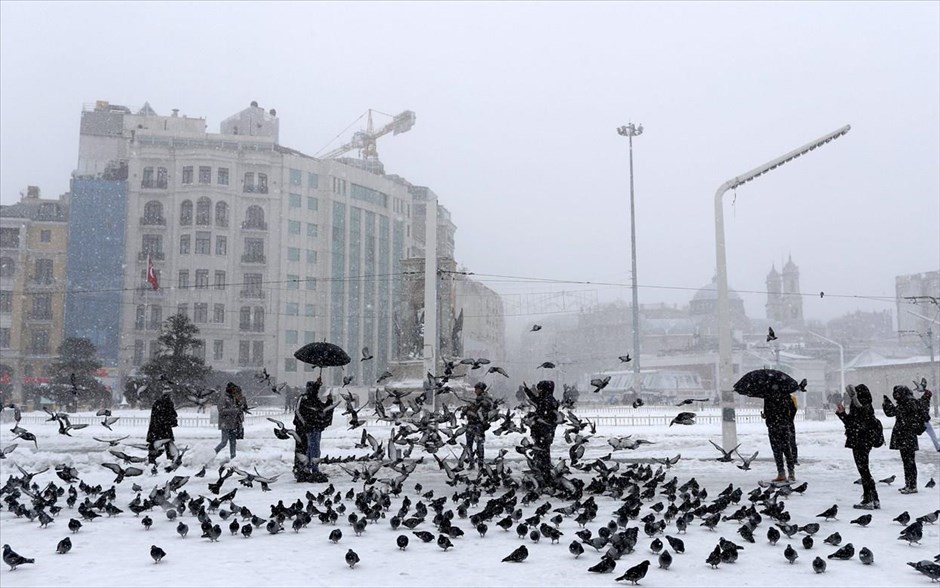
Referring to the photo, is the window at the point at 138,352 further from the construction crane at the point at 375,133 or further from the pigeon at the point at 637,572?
the pigeon at the point at 637,572

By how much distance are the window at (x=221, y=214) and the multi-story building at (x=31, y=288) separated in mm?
11188

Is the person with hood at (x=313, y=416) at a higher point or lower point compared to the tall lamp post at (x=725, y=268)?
lower

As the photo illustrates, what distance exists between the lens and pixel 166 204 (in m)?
60.9

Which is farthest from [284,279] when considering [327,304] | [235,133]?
[235,133]

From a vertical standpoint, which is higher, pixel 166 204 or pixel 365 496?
pixel 166 204

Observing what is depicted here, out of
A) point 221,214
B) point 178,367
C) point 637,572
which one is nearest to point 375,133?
point 221,214

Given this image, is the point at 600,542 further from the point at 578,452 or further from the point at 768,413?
the point at 768,413

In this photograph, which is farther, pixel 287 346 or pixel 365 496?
pixel 287 346

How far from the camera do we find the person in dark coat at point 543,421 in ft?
34.0

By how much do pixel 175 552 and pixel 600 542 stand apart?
389 cm

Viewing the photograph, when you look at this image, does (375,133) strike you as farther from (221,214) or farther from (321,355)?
(321,355)

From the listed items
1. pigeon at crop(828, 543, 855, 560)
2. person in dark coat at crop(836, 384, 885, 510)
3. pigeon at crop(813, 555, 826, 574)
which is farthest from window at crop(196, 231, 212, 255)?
pigeon at crop(813, 555, 826, 574)

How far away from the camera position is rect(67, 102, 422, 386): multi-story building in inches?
2335

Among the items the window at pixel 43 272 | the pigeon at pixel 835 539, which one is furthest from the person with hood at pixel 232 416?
the window at pixel 43 272
